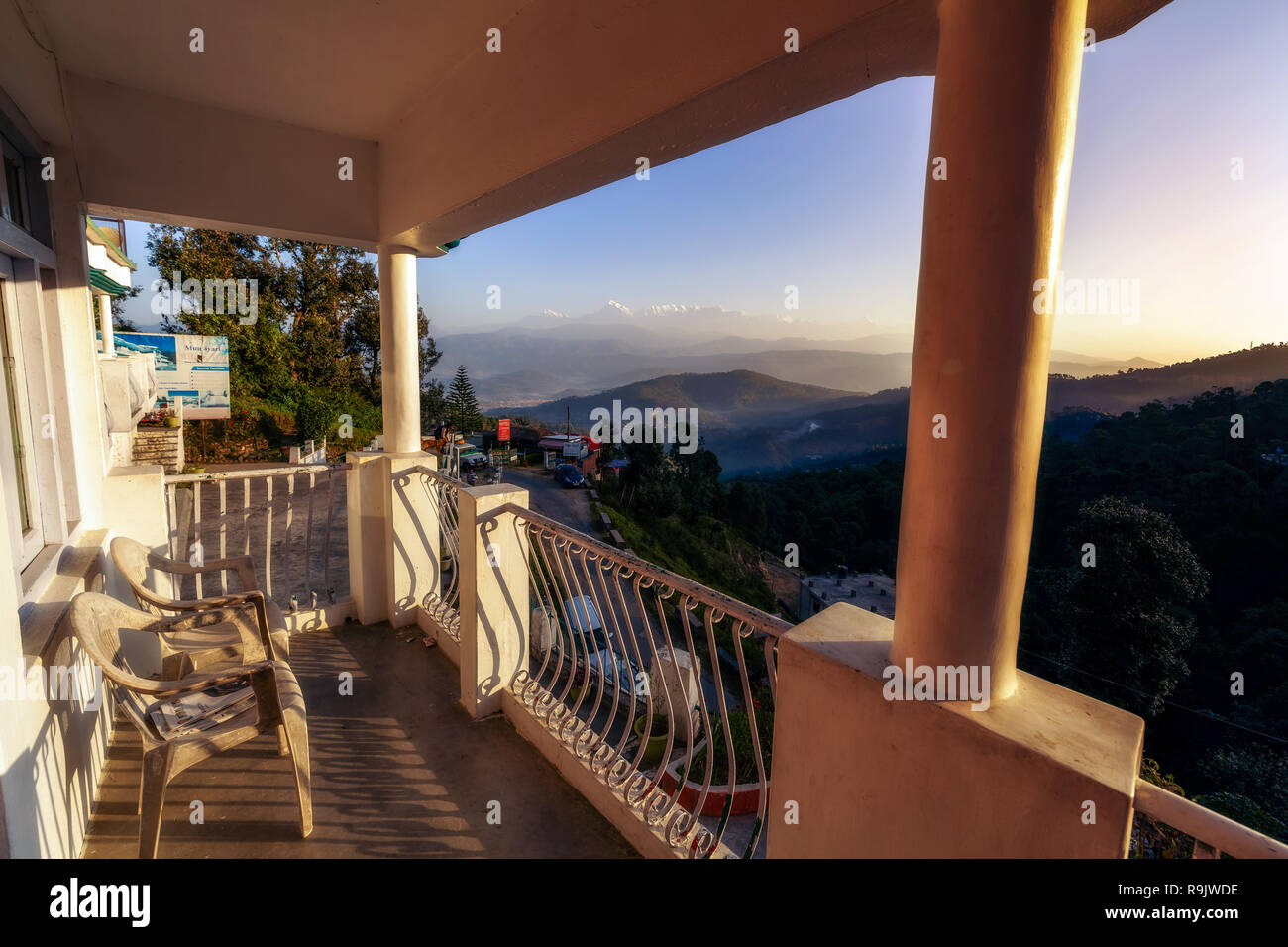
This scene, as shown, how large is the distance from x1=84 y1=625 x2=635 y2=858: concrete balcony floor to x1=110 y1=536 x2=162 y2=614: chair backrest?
814 millimetres

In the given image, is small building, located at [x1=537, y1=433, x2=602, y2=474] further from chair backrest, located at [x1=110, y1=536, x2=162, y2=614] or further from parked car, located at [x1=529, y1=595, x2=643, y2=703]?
chair backrest, located at [x1=110, y1=536, x2=162, y2=614]

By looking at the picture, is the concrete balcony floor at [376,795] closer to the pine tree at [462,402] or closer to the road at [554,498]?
→ the road at [554,498]

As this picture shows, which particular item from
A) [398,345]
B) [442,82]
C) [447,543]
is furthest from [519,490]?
[442,82]

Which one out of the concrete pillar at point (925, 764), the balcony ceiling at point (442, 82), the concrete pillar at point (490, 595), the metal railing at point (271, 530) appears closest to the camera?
the concrete pillar at point (925, 764)

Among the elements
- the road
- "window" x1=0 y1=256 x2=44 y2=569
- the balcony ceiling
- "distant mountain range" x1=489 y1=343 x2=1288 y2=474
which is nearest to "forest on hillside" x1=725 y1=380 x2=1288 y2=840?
the road

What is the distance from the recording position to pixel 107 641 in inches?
78.5

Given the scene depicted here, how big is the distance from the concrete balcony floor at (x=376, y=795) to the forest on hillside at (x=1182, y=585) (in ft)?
72.0

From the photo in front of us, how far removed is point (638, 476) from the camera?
107 feet

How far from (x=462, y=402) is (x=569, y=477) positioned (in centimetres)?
735

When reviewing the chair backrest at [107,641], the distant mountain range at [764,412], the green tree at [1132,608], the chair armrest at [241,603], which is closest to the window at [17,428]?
the chair backrest at [107,641]

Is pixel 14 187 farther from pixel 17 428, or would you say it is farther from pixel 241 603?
pixel 241 603

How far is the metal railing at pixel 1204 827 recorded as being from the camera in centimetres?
87
